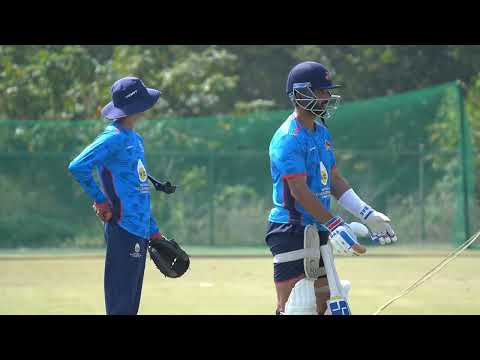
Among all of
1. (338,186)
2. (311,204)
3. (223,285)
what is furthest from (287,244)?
(223,285)

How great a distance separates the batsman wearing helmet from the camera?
6.50 metres

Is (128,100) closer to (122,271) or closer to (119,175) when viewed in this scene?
(119,175)

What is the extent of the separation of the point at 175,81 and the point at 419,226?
728 cm

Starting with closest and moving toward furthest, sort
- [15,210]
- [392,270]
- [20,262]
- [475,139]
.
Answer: [392,270] → [20,262] → [15,210] → [475,139]

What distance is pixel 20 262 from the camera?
48.7 ft

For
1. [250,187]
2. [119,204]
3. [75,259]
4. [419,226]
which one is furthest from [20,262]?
[119,204]

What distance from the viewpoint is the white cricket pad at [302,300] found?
5922 millimetres

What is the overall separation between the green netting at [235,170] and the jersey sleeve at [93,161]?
1059 centimetres

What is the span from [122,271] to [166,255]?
0.67 meters

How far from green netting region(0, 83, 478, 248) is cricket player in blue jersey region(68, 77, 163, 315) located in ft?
34.3

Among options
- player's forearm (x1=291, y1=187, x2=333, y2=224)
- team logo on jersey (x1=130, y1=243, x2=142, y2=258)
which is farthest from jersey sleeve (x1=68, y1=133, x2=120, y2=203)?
player's forearm (x1=291, y1=187, x2=333, y2=224)

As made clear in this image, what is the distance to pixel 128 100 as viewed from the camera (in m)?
6.83

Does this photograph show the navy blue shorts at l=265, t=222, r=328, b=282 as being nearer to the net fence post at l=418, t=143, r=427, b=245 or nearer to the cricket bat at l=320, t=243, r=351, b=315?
the cricket bat at l=320, t=243, r=351, b=315

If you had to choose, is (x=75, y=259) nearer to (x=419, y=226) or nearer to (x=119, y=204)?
(x=419, y=226)
